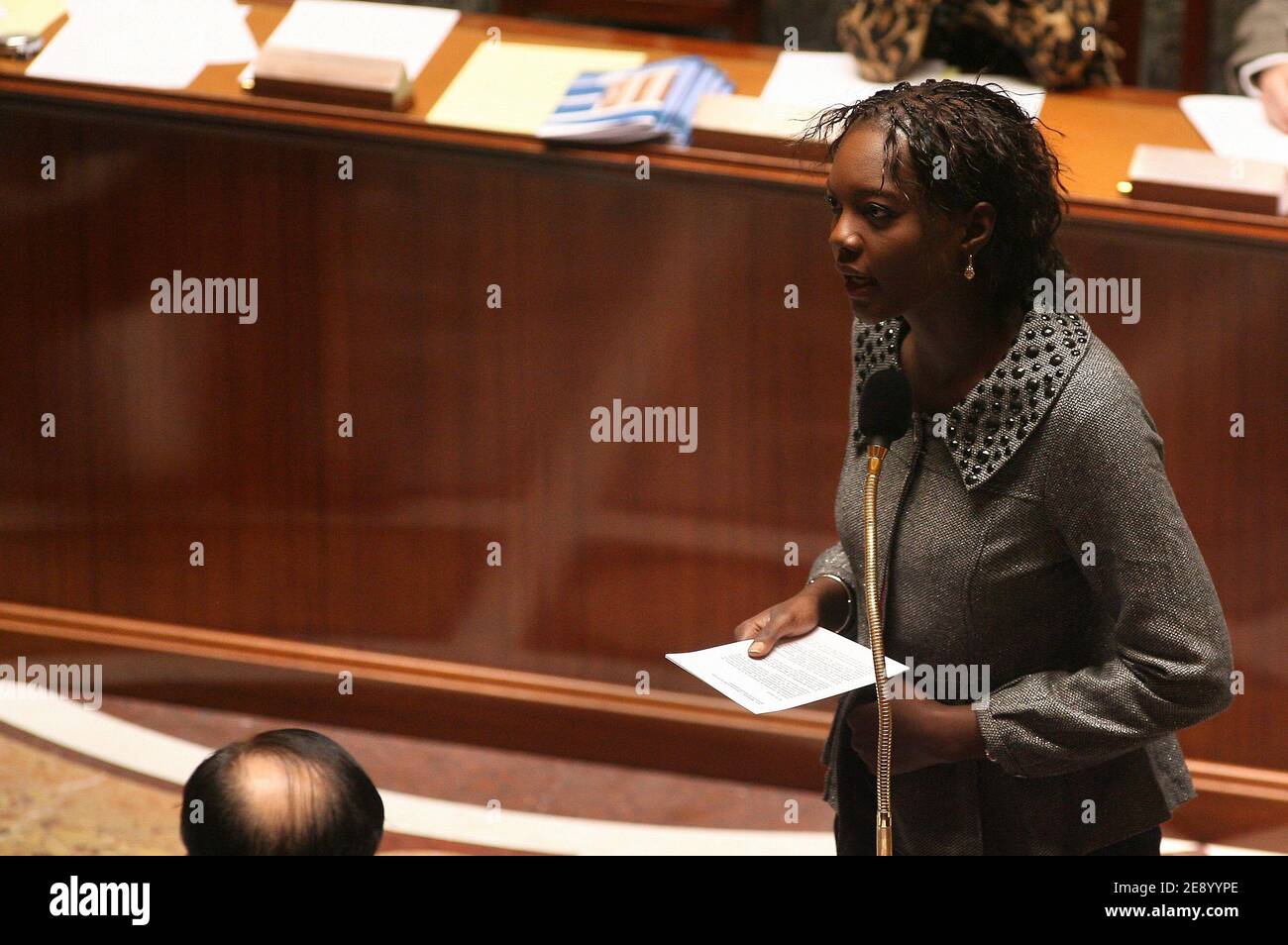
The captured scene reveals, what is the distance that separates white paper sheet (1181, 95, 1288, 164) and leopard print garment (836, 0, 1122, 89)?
0.24m

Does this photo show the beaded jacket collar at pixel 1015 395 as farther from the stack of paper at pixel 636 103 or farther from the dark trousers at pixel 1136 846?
the stack of paper at pixel 636 103

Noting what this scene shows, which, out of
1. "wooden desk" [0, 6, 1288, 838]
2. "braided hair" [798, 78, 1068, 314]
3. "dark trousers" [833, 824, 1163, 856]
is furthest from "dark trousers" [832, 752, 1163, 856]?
"wooden desk" [0, 6, 1288, 838]

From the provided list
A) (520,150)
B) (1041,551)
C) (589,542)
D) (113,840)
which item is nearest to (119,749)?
(113,840)

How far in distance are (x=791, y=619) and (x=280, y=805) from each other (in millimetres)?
570

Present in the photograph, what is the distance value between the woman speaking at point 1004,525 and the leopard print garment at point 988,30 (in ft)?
5.26

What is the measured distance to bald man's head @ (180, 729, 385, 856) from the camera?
135 cm

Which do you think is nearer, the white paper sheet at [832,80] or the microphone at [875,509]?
the microphone at [875,509]

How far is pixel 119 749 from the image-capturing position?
3.31 metres

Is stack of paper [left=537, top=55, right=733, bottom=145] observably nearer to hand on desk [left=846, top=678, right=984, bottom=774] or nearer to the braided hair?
the braided hair

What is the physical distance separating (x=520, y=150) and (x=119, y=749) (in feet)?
Result: 4.61

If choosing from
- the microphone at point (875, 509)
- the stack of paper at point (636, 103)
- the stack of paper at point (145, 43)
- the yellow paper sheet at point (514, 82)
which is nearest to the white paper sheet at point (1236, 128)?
the stack of paper at point (636, 103)

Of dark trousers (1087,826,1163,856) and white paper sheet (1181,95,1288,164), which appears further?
white paper sheet (1181,95,1288,164)

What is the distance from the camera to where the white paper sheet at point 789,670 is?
1553 mm

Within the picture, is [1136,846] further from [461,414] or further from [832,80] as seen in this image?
[832,80]
